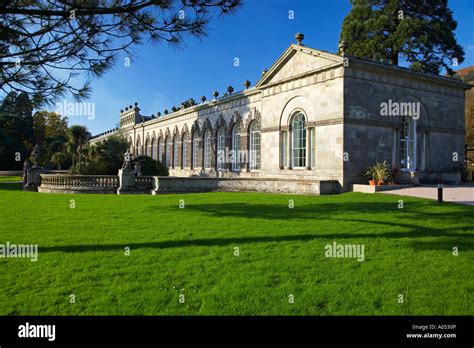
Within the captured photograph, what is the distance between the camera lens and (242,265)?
5.45m

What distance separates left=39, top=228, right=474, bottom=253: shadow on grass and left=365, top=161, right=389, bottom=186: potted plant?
8.16m

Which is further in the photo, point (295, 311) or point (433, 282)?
point (433, 282)

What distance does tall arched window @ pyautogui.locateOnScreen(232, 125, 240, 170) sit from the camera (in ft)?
88.4

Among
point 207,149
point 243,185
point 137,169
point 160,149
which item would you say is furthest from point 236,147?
point 160,149

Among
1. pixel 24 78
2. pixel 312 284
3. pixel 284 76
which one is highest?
pixel 284 76

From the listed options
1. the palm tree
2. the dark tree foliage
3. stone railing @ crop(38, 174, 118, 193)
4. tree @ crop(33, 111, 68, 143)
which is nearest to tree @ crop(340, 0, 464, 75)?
A: stone railing @ crop(38, 174, 118, 193)

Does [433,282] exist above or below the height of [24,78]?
below

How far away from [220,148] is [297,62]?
39.5 ft

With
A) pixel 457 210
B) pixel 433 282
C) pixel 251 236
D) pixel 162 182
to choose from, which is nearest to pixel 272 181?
pixel 162 182

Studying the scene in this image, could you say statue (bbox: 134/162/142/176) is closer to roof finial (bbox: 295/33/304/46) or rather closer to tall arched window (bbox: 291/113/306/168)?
tall arched window (bbox: 291/113/306/168)

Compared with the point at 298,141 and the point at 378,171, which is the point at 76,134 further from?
the point at 378,171
